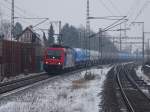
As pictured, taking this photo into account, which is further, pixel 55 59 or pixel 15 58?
pixel 55 59

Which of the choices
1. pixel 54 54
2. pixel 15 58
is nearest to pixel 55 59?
pixel 54 54

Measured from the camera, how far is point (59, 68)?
4325cm

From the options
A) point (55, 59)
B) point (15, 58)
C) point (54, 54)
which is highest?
point (54, 54)

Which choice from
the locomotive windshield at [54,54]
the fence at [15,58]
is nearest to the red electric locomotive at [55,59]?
the locomotive windshield at [54,54]

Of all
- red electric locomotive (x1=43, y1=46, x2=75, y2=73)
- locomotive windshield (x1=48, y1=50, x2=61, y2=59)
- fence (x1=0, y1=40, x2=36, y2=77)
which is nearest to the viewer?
fence (x1=0, y1=40, x2=36, y2=77)

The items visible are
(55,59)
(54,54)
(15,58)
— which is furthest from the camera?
(54,54)

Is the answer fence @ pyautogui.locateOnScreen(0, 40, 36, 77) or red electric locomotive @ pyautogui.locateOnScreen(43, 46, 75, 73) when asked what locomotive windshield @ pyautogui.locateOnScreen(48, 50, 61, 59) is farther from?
fence @ pyautogui.locateOnScreen(0, 40, 36, 77)

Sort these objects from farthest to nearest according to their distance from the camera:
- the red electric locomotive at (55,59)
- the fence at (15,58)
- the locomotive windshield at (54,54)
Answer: the locomotive windshield at (54,54), the red electric locomotive at (55,59), the fence at (15,58)

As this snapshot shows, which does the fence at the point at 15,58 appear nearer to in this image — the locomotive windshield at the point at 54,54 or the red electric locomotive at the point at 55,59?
the red electric locomotive at the point at 55,59

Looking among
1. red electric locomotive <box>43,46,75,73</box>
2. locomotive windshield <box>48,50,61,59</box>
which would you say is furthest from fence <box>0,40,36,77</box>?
locomotive windshield <box>48,50,61,59</box>

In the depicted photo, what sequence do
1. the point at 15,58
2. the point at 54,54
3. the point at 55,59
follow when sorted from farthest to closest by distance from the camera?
the point at 54,54
the point at 55,59
the point at 15,58

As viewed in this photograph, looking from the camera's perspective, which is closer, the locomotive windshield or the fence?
the fence

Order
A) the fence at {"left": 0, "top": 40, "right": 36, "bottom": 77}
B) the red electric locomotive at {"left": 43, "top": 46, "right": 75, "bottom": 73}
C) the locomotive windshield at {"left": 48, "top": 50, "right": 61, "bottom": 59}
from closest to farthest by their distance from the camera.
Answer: the fence at {"left": 0, "top": 40, "right": 36, "bottom": 77} < the red electric locomotive at {"left": 43, "top": 46, "right": 75, "bottom": 73} < the locomotive windshield at {"left": 48, "top": 50, "right": 61, "bottom": 59}

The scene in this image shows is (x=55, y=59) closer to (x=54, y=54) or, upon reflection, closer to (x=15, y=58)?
(x=54, y=54)
